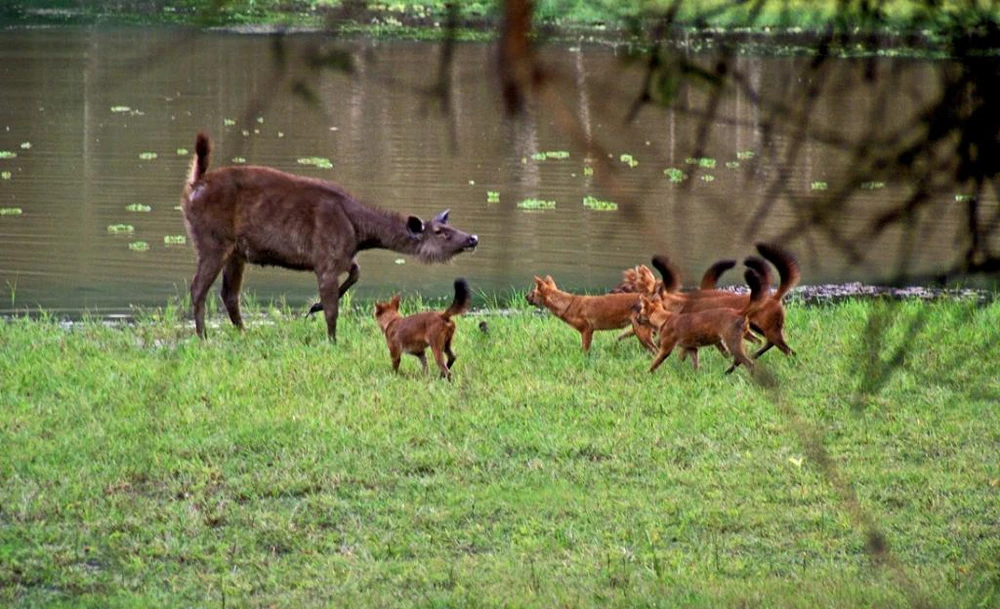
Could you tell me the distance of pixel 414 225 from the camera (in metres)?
8.62

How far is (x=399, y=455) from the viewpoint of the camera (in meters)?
6.03

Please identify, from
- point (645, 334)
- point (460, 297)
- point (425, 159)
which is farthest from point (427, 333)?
point (425, 159)

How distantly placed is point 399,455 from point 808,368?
2.58 m

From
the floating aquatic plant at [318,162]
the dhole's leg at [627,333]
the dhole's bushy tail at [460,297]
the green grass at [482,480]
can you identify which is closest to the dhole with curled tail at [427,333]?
the dhole's bushy tail at [460,297]

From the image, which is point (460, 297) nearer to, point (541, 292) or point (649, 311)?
point (649, 311)

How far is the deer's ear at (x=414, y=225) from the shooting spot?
8.59 meters

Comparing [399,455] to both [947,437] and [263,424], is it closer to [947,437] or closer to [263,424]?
[263,424]

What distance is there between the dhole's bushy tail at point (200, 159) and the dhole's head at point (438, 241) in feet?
3.83

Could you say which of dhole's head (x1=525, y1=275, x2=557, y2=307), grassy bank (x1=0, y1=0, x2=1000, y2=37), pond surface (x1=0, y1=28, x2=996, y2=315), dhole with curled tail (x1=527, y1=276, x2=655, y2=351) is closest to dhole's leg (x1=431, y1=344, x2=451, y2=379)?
pond surface (x1=0, y1=28, x2=996, y2=315)

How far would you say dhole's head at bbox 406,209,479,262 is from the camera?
8688 millimetres

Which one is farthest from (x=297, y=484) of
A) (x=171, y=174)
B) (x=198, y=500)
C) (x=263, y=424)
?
(x=171, y=174)

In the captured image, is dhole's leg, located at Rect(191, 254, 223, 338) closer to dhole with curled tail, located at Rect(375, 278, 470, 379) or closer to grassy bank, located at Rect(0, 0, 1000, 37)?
dhole with curled tail, located at Rect(375, 278, 470, 379)

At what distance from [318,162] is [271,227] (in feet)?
26.0

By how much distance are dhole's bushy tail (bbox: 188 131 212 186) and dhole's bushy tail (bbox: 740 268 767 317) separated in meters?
2.76
